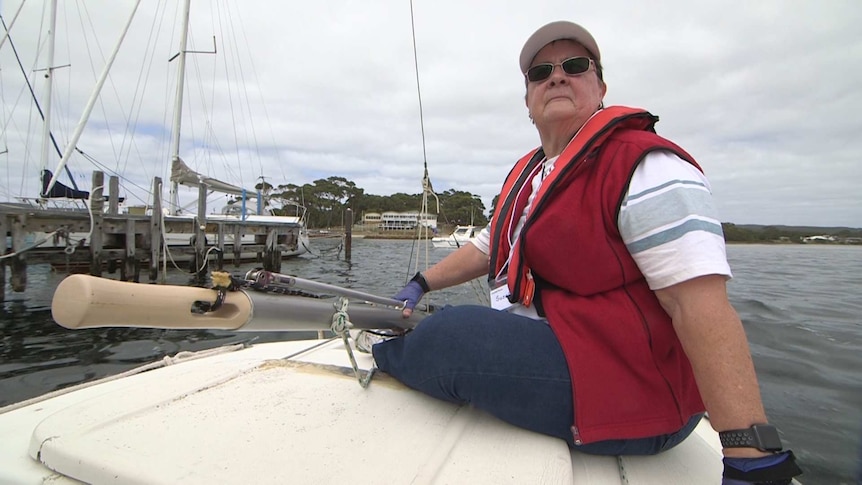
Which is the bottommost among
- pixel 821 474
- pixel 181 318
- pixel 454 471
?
pixel 821 474

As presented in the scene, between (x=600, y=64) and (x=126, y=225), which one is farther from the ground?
(x=600, y=64)

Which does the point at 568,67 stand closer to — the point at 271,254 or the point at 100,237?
the point at 100,237

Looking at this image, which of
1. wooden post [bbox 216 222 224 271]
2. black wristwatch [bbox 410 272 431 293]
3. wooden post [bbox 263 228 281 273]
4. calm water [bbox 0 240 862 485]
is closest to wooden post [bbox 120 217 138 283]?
calm water [bbox 0 240 862 485]

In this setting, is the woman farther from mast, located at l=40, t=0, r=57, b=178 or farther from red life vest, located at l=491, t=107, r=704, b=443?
mast, located at l=40, t=0, r=57, b=178

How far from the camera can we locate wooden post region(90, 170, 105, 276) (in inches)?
382

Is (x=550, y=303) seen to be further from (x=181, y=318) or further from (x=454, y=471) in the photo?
(x=181, y=318)

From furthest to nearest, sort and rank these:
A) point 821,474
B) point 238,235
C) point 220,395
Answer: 1. point 238,235
2. point 821,474
3. point 220,395

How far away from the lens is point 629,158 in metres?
1.09

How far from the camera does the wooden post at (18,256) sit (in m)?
8.45

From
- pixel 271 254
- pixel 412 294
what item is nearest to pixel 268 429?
pixel 412 294

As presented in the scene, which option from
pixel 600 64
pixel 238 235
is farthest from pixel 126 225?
pixel 600 64

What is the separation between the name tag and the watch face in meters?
0.74

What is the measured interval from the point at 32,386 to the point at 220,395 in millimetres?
4529

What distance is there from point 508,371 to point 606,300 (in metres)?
0.33
